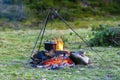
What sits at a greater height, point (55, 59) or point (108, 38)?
point (55, 59)

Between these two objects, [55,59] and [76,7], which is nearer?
[55,59]

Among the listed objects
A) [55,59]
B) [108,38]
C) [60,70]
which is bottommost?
[108,38]

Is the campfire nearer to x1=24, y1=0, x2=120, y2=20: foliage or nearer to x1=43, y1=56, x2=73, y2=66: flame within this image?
x1=43, y1=56, x2=73, y2=66: flame

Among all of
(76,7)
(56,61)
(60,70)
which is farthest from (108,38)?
(76,7)

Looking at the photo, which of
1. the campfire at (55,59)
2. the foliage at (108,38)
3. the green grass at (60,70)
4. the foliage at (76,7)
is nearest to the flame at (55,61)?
the campfire at (55,59)

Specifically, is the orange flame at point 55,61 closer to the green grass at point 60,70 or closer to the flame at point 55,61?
the flame at point 55,61

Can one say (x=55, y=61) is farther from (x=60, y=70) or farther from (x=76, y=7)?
(x=76, y=7)

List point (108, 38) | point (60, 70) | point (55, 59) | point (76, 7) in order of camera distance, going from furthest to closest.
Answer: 1. point (76, 7)
2. point (108, 38)
3. point (55, 59)
4. point (60, 70)

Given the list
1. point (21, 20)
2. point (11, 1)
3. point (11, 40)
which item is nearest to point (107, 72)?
point (11, 40)

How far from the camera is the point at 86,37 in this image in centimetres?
1616

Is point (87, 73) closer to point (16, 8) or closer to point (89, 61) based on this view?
point (89, 61)

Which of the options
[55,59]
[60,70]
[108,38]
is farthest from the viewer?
[108,38]

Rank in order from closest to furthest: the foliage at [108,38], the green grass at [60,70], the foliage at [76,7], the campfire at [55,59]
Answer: the green grass at [60,70] < the campfire at [55,59] < the foliage at [108,38] < the foliage at [76,7]

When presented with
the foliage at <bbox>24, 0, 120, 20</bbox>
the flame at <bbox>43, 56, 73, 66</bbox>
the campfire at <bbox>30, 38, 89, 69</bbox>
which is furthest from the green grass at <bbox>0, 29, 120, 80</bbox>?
the foliage at <bbox>24, 0, 120, 20</bbox>
